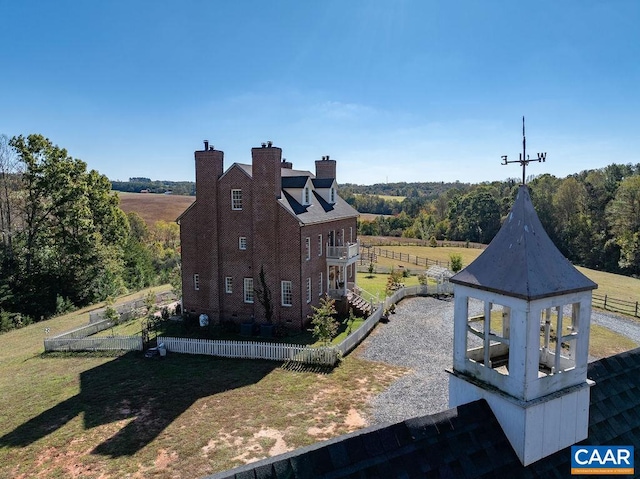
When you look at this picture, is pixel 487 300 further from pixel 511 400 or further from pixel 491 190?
pixel 491 190

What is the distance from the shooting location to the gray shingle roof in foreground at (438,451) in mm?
5301

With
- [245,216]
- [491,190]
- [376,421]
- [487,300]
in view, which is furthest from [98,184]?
[491,190]

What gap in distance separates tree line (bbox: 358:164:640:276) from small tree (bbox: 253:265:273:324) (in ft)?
82.3

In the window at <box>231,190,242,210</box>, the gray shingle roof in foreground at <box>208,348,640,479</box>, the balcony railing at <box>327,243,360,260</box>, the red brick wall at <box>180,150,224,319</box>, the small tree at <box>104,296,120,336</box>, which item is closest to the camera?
the gray shingle roof in foreground at <box>208,348,640,479</box>

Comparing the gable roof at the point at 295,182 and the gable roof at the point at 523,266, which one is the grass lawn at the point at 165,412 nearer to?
the gable roof at the point at 523,266

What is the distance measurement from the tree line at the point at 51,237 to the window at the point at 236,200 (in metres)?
11.2

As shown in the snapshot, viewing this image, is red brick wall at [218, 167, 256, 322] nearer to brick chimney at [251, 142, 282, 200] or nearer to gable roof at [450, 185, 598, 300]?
brick chimney at [251, 142, 282, 200]

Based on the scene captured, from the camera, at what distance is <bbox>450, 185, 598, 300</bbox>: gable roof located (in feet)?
21.1

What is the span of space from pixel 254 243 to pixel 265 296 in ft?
10.7

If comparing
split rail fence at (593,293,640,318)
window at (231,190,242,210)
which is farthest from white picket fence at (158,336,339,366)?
split rail fence at (593,293,640,318)

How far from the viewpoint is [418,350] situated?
22.4 meters

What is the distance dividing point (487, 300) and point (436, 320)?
22287 mm

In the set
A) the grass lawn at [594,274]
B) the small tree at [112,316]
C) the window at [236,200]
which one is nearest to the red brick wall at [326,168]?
the window at [236,200]

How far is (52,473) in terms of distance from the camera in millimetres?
12492
